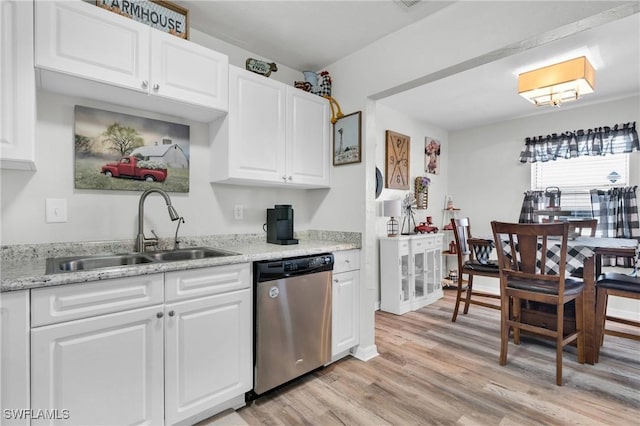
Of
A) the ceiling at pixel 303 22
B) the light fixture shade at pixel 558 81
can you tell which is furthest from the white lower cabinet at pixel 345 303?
the light fixture shade at pixel 558 81

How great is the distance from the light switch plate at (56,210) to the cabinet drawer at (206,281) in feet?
2.53

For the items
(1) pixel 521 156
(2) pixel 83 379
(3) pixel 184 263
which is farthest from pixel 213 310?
(1) pixel 521 156

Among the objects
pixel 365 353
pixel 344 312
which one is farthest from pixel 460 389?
pixel 344 312

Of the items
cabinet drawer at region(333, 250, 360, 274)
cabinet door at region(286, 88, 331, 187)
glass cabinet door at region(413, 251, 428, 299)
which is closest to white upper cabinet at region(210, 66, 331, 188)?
cabinet door at region(286, 88, 331, 187)

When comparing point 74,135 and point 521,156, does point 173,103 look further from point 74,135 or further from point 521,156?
point 521,156

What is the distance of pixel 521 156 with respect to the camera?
4.23 m

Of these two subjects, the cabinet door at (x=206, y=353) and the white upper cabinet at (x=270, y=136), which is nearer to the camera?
the cabinet door at (x=206, y=353)

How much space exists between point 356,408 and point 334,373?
416 millimetres

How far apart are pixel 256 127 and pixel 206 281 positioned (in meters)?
1.11

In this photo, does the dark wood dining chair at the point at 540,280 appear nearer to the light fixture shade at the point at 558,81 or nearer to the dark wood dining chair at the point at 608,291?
the dark wood dining chair at the point at 608,291

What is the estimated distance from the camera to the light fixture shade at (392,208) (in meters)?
3.51

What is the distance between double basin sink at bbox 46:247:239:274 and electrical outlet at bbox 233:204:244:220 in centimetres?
39

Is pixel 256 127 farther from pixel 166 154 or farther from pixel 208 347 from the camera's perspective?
pixel 208 347

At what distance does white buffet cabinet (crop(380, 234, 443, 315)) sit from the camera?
11.7ft
